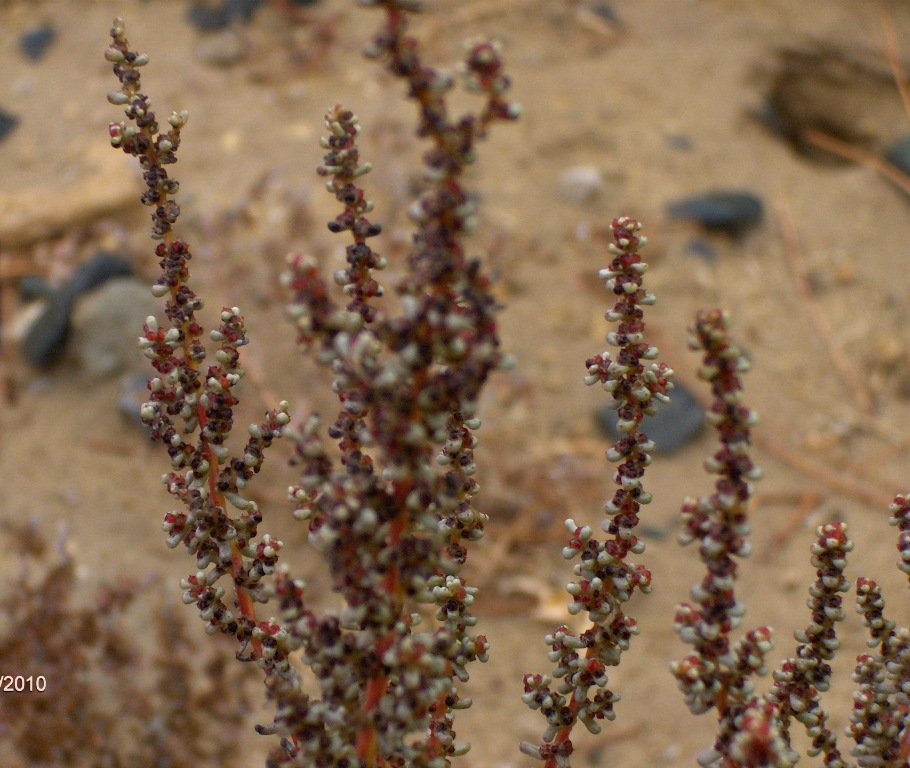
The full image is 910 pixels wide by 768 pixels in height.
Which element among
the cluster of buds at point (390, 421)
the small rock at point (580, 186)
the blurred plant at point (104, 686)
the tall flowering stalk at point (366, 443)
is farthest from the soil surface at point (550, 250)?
the cluster of buds at point (390, 421)

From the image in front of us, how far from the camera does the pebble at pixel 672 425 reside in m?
3.66

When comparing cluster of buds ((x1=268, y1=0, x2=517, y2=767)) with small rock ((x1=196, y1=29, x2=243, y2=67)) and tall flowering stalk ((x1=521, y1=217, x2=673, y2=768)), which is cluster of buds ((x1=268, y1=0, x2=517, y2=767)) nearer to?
tall flowering stalk ((x1=521, y1=217, x2=673, y2=768))

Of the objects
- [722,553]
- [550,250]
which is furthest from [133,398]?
[722,553]

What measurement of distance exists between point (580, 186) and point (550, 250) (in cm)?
39

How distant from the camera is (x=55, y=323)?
3742mm

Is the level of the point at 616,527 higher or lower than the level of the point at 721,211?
higher

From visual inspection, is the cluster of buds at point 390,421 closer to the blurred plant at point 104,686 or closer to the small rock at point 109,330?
the blurred plant at point 104,686

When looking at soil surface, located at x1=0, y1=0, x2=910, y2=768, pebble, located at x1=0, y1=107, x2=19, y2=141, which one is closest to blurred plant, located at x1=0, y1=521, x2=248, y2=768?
soil surface, located at x1=0, y1=0, x2=910, y2=768

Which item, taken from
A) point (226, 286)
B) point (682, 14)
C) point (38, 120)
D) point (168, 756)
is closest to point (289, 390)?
point (226, 286)

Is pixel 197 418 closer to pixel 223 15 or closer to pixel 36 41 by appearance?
pixel 223 15

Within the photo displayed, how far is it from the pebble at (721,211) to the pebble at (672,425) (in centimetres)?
106

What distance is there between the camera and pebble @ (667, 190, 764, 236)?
441 centimetres

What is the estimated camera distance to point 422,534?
3.40 ft

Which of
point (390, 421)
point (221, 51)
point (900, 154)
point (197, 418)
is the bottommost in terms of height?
point (221, 51)
